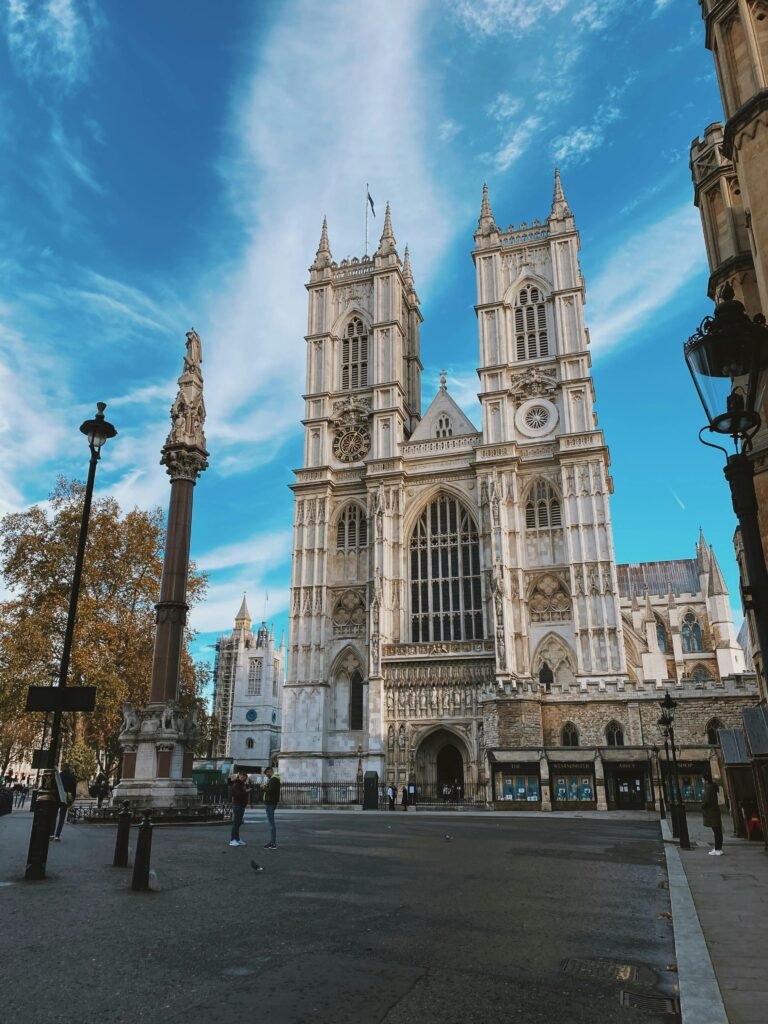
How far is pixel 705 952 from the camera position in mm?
5199

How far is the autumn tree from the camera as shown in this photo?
100ft

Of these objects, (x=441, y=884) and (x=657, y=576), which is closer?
(x=441, y=884)

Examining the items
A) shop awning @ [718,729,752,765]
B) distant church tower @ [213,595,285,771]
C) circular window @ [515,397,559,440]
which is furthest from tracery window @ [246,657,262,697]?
shop awning @ [718,729,752,765]

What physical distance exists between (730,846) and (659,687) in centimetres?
2025

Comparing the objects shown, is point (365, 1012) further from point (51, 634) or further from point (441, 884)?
point (51, 634)

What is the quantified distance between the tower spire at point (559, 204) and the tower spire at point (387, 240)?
10.2m

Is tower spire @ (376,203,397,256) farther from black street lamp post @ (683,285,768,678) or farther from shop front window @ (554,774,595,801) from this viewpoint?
black street lamp post @ (683,285,768,678)

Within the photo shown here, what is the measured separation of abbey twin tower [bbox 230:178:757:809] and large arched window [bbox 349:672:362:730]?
0.08 m

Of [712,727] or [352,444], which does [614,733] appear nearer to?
[712,727]

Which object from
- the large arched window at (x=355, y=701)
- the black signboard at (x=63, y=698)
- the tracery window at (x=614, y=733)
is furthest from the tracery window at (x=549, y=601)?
the black signboard at (x=63, y=698)

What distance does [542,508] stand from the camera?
4116cm

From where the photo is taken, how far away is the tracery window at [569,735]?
34.5m

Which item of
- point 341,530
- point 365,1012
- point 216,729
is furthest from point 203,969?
point 341,530

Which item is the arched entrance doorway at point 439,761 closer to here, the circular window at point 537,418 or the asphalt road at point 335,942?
the circular window at point 537,418
